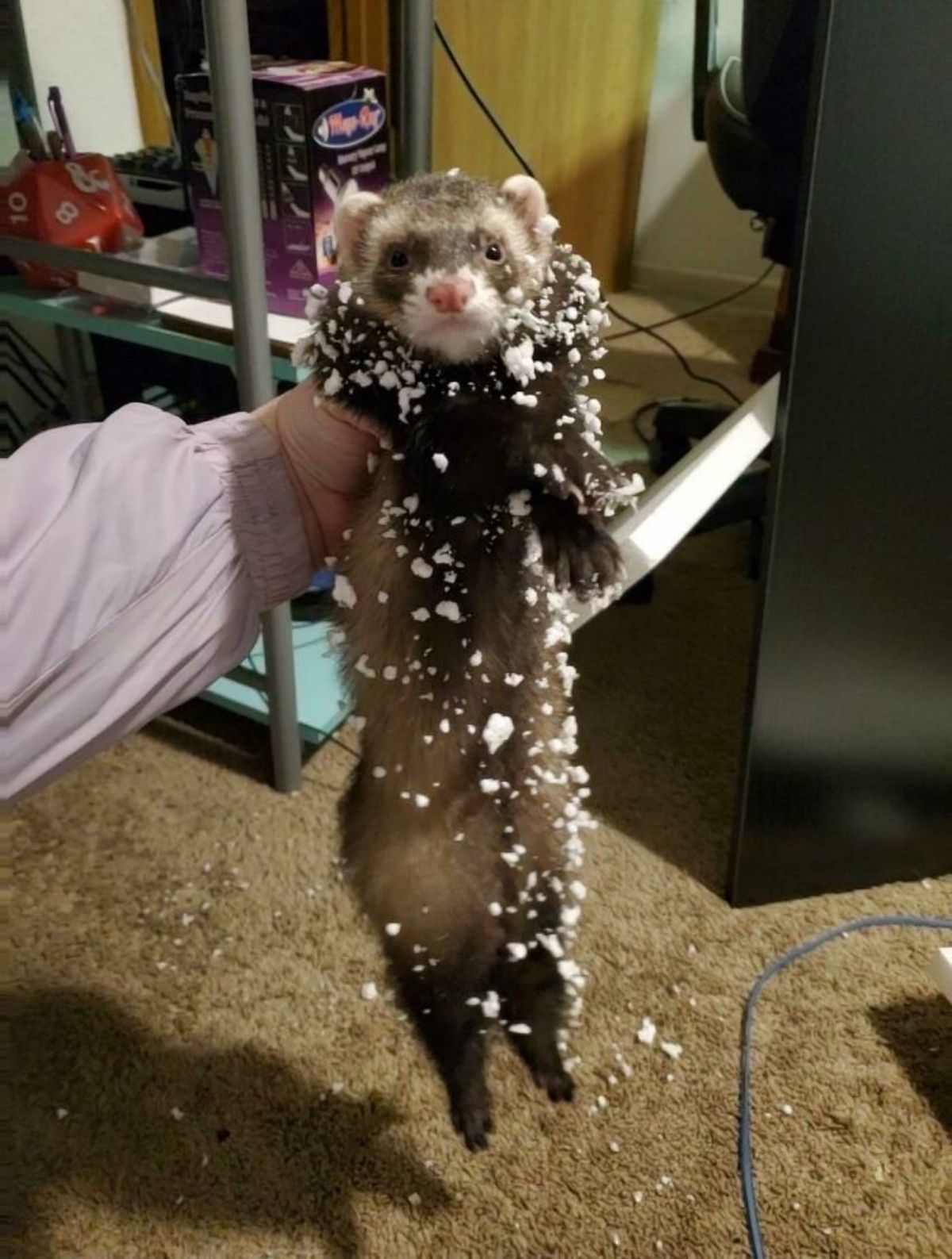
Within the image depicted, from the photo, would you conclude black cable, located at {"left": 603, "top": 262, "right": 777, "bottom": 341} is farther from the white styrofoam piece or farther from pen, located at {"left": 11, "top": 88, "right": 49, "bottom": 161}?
the white styrofoam piece

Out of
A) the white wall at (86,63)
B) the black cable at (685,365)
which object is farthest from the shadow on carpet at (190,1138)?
the black cable at (685,365)

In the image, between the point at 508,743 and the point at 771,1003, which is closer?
the point at 508,743

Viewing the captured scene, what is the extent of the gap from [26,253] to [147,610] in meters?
0.79

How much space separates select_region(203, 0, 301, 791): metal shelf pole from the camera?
83cm

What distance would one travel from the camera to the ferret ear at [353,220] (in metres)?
0.58

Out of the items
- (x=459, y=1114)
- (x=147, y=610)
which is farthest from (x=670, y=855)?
(x=147, y=610)

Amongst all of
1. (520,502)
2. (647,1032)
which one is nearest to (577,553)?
(520,502)

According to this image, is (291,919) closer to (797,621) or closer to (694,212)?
(797,621)

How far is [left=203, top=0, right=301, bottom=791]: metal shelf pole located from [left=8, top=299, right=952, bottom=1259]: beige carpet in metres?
0.32

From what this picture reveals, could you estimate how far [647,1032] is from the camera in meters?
1.01

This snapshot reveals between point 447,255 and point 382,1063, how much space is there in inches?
30.0

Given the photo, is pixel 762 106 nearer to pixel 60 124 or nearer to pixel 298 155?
pixel 298 155

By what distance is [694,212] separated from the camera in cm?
214

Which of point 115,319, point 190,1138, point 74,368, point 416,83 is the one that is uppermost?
point 416,83
